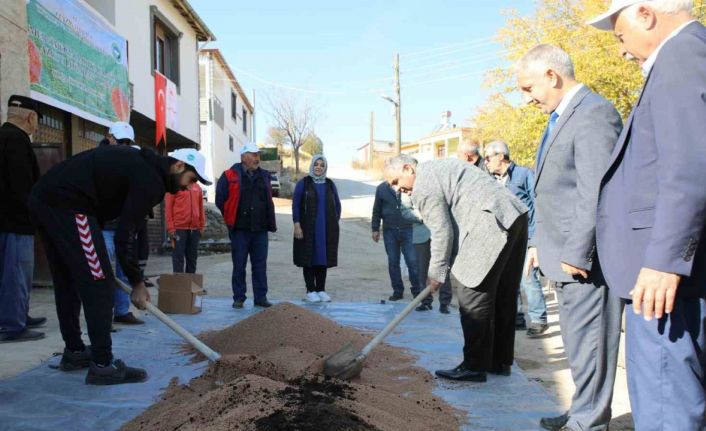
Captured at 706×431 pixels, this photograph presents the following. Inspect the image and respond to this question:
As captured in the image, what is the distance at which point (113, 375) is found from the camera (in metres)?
3.00

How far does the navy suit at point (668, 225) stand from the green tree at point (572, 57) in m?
11.8

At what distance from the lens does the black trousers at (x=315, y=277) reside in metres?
5.87

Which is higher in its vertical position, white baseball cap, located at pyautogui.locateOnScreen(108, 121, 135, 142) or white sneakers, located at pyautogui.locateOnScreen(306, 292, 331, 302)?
white baseball cap, located at pyautogui.locateOnScreen(108, 121, 135, 142)

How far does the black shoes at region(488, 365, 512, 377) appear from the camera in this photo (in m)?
3.29

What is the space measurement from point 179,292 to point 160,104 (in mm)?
6789

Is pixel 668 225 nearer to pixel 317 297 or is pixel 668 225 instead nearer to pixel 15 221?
pixel 15 221

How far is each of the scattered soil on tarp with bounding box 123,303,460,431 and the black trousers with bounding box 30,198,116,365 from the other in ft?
1.70

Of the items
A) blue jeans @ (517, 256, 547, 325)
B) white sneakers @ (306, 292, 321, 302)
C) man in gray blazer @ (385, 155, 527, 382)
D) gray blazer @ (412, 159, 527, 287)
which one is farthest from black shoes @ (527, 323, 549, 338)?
white sneakers @ (306, 292, 321, 302)

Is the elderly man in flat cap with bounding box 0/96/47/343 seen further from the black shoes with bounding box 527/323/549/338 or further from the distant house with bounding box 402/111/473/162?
the distant house with bounding box 402/111/473/162

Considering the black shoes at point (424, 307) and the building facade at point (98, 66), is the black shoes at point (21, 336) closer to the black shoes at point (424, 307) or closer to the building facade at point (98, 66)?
the building facade at point (98, 66)

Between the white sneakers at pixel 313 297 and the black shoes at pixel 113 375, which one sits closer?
the black shoes at pixel 113 375

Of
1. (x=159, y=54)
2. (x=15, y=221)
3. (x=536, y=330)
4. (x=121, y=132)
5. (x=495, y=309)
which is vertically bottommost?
(x=536, y=330)

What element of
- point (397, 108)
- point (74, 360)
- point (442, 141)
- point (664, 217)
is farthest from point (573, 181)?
point (442, 141)

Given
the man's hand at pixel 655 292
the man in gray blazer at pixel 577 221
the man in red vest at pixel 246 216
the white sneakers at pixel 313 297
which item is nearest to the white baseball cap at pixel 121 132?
the man in red vest at pixel 246 216
